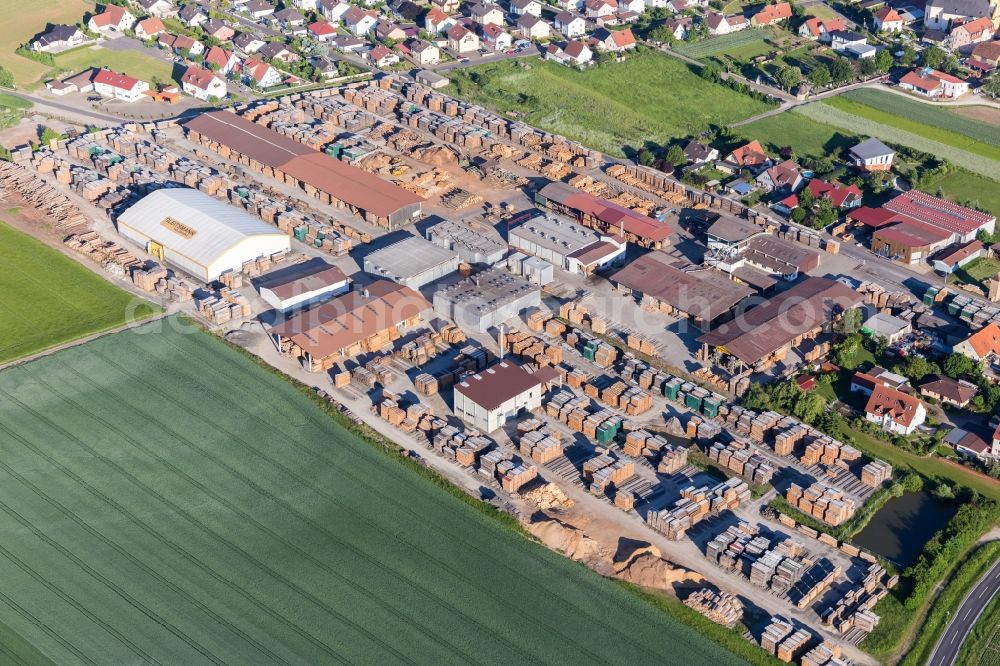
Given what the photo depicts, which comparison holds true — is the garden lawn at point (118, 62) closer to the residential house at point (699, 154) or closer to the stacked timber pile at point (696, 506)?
the residential house at point (699, 154)

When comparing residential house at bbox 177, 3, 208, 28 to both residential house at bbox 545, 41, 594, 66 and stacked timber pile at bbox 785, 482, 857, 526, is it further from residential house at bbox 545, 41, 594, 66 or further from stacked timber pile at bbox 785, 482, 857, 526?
stacked timber pile at bbox 785, 482, 857, 526

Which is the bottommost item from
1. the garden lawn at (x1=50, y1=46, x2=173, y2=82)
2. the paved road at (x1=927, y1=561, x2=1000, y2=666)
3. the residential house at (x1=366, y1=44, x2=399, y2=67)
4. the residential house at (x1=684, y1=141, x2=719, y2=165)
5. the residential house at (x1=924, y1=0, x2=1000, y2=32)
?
the paved road at (x1=927, y1=561, x2=1000, y2=666)

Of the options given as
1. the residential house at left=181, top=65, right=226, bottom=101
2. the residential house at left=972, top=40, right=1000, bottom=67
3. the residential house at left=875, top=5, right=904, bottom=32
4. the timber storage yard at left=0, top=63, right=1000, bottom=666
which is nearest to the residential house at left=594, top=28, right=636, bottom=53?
the residential house at left=875, top=5, right=904, bottom=32

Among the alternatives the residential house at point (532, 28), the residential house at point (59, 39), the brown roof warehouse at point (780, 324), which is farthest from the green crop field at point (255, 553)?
the residential house at point (532, 28)

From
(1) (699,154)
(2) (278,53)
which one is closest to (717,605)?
(1) (699,154)

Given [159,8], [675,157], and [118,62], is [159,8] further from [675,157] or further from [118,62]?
[675,157]

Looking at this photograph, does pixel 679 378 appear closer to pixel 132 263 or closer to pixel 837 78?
pixel 132 263

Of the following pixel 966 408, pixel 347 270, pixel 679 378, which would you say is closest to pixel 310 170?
pixel 347 270
